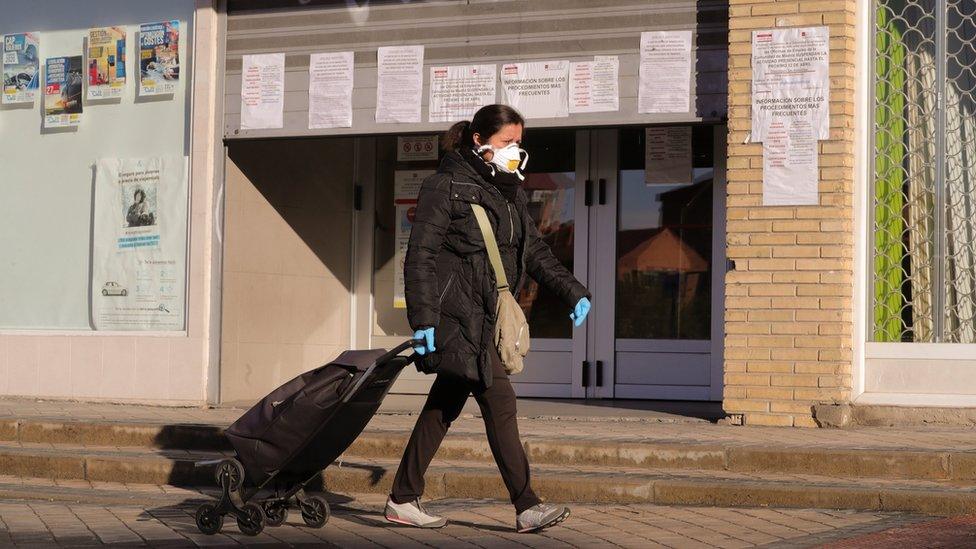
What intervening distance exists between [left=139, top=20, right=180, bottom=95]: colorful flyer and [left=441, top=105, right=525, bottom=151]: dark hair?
523 cm

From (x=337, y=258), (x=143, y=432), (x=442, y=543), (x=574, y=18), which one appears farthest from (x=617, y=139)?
(x=442, y=543)

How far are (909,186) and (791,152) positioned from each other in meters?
0.84

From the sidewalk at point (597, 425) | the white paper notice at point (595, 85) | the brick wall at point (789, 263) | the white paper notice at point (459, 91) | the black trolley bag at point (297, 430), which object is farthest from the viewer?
the white paper notice at point (459, 91)

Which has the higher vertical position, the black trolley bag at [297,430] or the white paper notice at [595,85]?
the white paper notice at [595,85]

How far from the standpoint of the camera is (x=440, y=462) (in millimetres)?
8172

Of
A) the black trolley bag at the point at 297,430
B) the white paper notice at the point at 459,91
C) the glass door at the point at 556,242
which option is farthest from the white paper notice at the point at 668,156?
the black trolley bag at the point at 297,430

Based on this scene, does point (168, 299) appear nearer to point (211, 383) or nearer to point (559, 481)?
point (211, 383)

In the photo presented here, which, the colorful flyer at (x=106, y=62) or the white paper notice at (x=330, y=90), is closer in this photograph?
the white paper notice at (x=330, y=90)

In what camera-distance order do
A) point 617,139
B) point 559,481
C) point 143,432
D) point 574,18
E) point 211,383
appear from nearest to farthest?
point 559,481
point 143,432
point 574,18
point 211,383
point 617,139

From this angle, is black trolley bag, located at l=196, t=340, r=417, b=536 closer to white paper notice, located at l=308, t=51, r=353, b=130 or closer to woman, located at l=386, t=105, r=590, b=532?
woman, located at l=386, t=105, r=590, b=532

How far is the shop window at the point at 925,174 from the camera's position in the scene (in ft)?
29.9

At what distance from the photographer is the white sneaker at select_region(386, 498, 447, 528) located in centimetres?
639

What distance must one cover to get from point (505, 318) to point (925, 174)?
4.16 m

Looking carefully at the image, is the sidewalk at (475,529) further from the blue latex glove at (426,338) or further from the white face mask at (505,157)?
the white face mask at (505,157)
